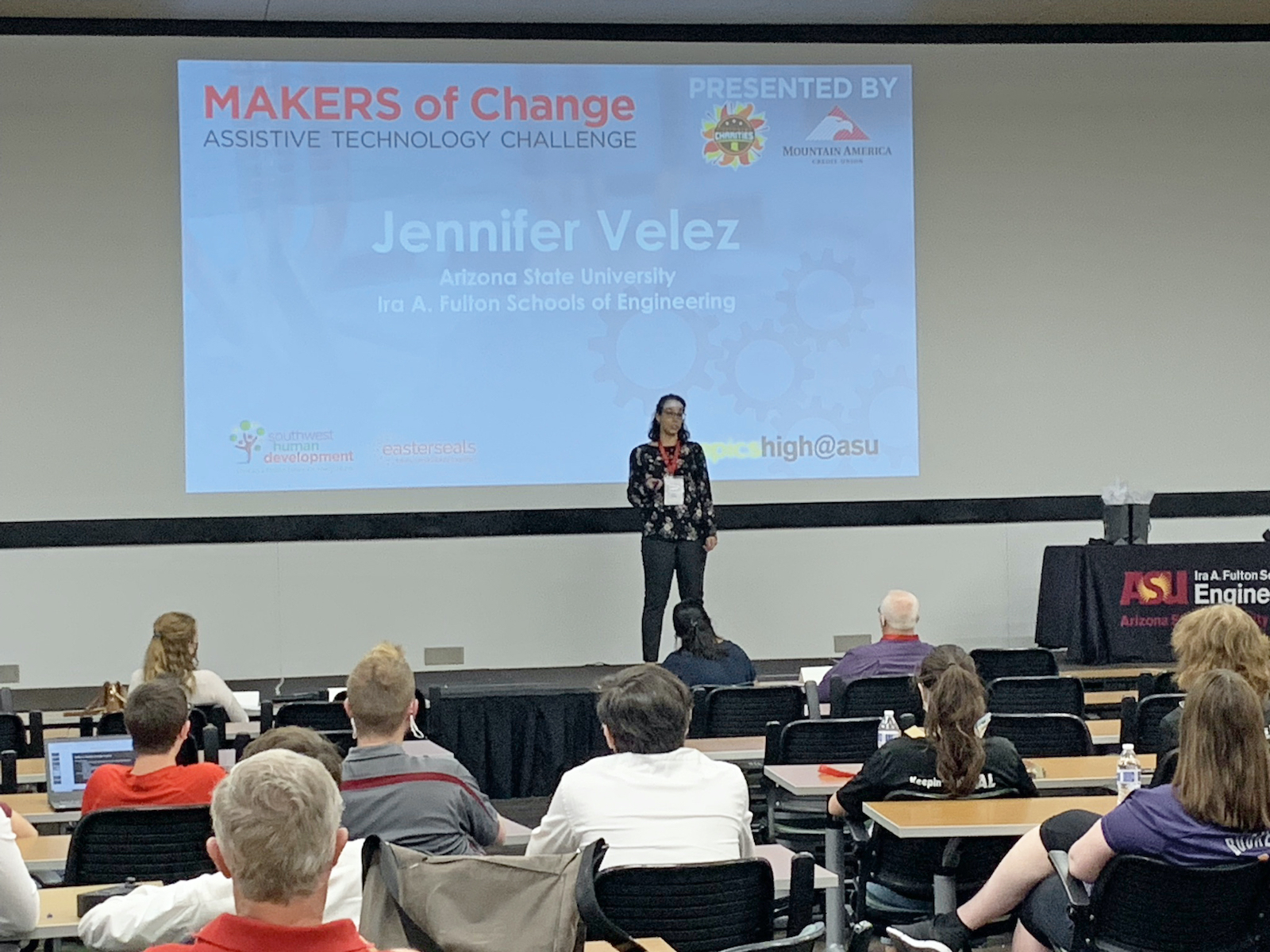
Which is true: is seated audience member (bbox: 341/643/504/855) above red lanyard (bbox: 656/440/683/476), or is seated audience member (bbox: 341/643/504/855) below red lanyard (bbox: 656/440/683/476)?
below

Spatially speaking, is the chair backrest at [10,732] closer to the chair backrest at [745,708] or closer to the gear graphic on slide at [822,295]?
the chair backrest at [745,708]

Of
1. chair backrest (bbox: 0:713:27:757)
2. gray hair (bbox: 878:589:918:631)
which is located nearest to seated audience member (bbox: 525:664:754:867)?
gray hair (bbox: 878:589:918:631)

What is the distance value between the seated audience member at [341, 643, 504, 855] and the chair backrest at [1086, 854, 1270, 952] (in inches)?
51.2

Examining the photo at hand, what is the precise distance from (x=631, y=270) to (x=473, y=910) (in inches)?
299

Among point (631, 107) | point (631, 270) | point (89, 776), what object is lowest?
point (89, 776)

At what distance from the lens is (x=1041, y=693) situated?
6078 mm

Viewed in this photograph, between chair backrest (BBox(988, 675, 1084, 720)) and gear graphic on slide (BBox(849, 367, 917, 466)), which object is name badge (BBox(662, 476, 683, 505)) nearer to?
gear graphic on slide (BBox(849, 367, 917, 466))

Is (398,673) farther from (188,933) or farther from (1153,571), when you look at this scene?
(1153,571)

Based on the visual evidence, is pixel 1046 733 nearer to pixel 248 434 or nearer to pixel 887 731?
pixel 887 731

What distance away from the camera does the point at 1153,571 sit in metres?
9.38

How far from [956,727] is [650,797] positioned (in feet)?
3.58

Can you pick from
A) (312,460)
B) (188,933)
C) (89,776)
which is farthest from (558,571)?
(188,933)

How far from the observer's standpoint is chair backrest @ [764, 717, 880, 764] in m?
5.19

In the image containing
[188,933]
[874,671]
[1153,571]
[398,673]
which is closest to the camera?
[188,933]
